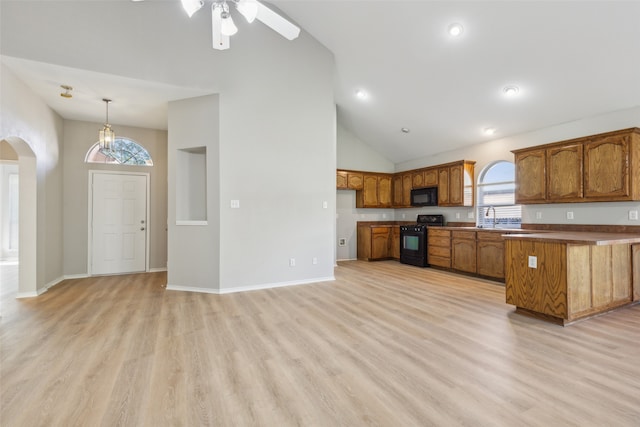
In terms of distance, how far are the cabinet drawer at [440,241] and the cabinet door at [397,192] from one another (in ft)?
5.12

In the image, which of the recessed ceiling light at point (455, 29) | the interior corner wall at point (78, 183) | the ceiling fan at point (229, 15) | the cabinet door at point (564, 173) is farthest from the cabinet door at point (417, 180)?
the interior corner wall at point (78, 183)

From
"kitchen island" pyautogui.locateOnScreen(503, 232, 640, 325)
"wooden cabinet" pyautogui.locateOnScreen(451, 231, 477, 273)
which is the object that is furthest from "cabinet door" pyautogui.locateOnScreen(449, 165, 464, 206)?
"kitchen island" pyautogui.locateOnScreen(503, 232, 640, 325)

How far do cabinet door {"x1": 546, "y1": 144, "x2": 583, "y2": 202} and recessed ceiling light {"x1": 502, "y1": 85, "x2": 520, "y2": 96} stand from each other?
1031 millimetres

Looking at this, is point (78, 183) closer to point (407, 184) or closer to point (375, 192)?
point (375, 192)

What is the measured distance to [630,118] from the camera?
3.96 metres

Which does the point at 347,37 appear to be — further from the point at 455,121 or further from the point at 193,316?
the point at 193,316

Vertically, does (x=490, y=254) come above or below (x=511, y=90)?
below

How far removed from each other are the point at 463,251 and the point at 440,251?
0.56m

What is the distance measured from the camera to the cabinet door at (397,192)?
7.64 meters

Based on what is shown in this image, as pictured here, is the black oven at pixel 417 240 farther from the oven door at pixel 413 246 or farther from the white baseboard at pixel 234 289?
the white baseboard at pixel 234 289

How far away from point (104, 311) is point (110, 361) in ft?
4.90

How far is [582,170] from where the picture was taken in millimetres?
4176

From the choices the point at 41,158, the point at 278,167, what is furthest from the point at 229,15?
the point at 41,158

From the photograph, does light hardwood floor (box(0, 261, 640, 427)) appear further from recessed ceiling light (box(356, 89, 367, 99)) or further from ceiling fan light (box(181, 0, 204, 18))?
recessed ceiling light (box(356, 89, 367, 99))
